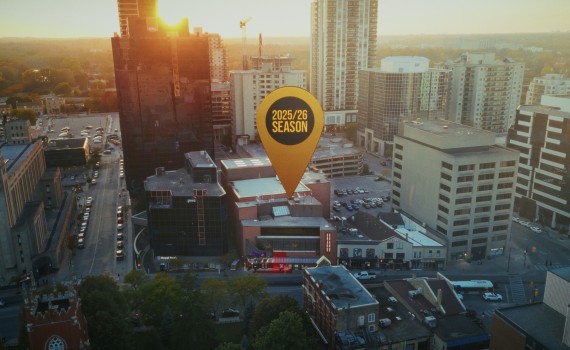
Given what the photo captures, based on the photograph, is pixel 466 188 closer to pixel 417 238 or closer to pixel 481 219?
pixel 481 219

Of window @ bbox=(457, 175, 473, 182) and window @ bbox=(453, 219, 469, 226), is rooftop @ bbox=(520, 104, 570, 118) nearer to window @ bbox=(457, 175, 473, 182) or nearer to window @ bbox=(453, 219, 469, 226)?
window @ bbox=(457, 175, 473, 182)

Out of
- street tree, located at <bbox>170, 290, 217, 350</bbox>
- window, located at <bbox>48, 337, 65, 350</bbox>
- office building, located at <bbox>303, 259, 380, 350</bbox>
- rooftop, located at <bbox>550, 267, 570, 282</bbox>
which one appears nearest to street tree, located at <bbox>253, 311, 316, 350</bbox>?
office building, located at <bbox>303, 259, 380, 350</bbox>

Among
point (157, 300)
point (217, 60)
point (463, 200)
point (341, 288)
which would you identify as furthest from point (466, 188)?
point (217, 60)

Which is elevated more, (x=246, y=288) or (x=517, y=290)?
(x=246, y=288)

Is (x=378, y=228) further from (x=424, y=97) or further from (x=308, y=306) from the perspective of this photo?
(x=424, y=97)

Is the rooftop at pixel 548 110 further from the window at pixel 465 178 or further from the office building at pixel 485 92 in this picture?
the office building at pixel 485 92

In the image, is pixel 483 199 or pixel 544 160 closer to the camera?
pixel 483 199
